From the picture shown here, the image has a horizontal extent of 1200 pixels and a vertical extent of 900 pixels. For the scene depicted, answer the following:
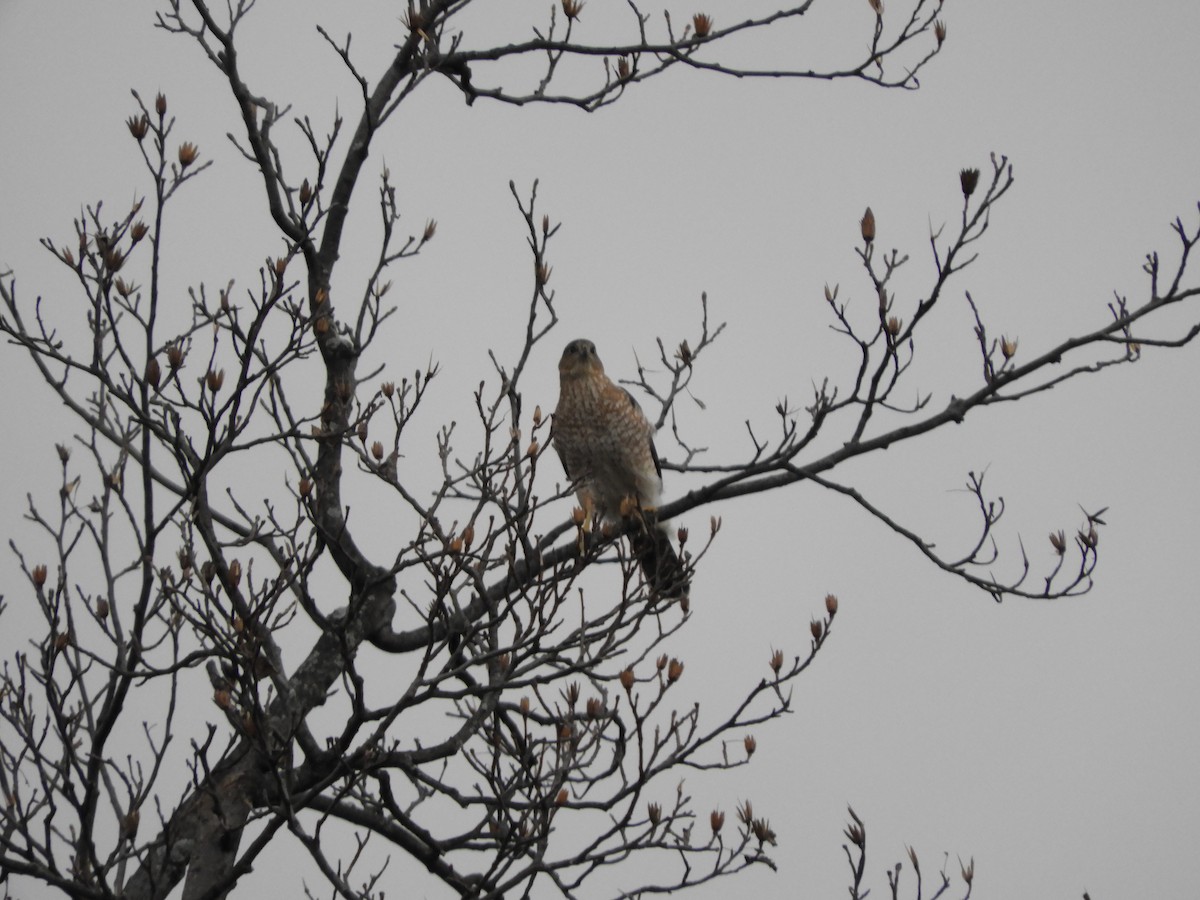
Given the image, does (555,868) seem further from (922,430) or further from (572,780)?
(922,430)

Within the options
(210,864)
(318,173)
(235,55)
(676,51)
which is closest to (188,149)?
(318,173)

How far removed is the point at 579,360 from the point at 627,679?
3437 millimetres

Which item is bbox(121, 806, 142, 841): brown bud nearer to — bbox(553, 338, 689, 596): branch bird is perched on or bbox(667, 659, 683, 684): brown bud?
bbox(667, 659, 683, 684): brown bud

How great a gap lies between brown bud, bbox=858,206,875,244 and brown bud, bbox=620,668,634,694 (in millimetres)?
1522

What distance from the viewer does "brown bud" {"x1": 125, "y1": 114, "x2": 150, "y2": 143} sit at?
3.77 meters

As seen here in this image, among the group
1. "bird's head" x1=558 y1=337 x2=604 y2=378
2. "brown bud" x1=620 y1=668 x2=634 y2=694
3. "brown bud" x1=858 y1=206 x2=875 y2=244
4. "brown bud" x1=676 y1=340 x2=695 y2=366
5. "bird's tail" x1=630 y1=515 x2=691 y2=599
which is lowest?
"brown bud" x1=620 y1=668 x2=634 y2=694

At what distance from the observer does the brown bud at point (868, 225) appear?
356 centimetres

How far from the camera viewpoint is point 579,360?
265 inches

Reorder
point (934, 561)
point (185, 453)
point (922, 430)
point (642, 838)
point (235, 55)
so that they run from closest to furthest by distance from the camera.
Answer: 1. point (185, 453)
2. point (642, 838)
3. point (922, 430)
4. point (934, 561)
5. point (235, 55)

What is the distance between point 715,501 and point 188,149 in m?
2.20

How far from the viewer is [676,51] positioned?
4793mm

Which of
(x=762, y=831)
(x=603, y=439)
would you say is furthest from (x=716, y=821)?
(x=603, y=439)

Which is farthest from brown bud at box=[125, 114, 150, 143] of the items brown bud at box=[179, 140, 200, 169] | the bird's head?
the bird's head

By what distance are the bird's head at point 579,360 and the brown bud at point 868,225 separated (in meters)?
3.23
